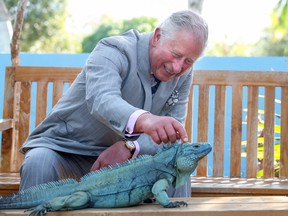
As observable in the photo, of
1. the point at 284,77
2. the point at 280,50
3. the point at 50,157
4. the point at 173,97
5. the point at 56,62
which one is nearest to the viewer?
the point at 50,157

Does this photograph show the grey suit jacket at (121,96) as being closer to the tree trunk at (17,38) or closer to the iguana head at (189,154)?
the iguana head at (189,154)

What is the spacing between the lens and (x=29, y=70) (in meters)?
5.23

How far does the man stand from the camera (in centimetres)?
325

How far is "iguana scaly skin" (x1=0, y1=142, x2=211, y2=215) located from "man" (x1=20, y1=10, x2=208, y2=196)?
18 cm

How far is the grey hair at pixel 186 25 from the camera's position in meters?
3.36

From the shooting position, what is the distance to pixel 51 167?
3.46m

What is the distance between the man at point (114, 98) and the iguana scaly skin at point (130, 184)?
18cm

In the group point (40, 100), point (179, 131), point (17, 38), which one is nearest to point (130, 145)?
point (179, 131)

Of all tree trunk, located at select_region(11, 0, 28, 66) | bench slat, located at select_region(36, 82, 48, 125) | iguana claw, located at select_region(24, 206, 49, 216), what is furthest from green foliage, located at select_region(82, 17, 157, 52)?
iguana claw, located at select_region(24, 206, 49, 216)

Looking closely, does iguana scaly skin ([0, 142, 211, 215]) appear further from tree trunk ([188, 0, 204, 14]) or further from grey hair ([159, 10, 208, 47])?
tree trunk ([188, 0, 204, 14])

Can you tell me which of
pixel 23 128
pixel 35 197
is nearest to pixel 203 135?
pixel 23 128

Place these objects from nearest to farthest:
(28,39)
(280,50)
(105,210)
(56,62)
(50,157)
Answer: (105,210) → (50,157) → (56,62) → (28,39) → (280,50)

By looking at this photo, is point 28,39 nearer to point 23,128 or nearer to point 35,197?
point 23,128

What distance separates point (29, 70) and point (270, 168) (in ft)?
6.48
